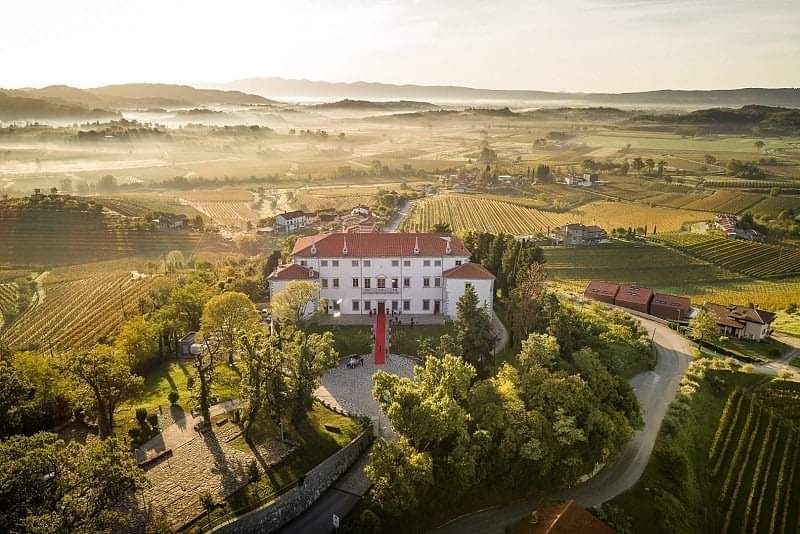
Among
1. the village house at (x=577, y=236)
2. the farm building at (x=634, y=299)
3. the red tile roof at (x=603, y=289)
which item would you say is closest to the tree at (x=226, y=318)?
the red tile roof at (x=603, y=289)

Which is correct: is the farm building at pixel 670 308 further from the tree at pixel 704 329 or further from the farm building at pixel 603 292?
the tree at pixel 704 329

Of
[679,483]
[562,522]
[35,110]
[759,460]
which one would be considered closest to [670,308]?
[759,460]

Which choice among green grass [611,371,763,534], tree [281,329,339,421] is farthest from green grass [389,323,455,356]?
green grass [611,371,763,534]

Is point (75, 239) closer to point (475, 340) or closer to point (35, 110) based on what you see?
point (35, 110)

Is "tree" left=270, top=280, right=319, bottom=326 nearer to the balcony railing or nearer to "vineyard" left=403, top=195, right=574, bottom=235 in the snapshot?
the balcony railing

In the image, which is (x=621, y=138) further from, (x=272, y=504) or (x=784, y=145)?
(x=272, y=504)

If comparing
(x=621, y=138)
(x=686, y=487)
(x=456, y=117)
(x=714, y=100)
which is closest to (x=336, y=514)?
(x=686, y=487)
